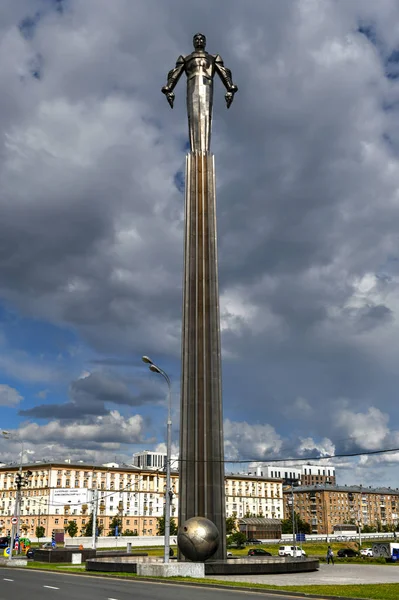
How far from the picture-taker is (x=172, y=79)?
5281 centimetres

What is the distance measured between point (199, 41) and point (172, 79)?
3.92 metres

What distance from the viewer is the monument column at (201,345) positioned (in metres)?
39.9

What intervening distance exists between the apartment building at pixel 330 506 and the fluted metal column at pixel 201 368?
134 m

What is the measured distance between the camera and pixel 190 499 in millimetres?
40094

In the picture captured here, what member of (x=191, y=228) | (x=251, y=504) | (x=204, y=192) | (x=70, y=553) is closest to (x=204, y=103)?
(x=204, y=192)

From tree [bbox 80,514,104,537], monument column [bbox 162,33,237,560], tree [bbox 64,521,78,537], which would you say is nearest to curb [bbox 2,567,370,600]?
monument column [bbox 162,33,237,560]

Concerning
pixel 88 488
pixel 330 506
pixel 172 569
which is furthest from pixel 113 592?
pixel 330 506

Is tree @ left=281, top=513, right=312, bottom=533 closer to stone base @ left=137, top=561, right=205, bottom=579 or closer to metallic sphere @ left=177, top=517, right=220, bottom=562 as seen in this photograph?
metallic sphere @ left=177, top=517, right=220, bottom=562

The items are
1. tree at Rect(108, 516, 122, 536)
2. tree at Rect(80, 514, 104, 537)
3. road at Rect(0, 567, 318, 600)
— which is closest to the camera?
road at Rect(0, 567, 318, 600)

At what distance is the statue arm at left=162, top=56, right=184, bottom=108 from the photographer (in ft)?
172

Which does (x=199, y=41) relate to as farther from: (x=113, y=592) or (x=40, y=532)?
(x=40, y=532)

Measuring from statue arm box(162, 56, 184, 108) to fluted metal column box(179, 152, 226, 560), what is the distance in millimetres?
8703

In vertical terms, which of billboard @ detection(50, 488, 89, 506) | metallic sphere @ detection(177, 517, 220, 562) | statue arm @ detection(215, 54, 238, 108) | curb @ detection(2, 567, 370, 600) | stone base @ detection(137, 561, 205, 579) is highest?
statue arm @ detection(215, 54, 238, 108)

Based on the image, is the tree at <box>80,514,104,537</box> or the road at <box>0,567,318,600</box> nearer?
the road at <box>0,567,318,600</box>
